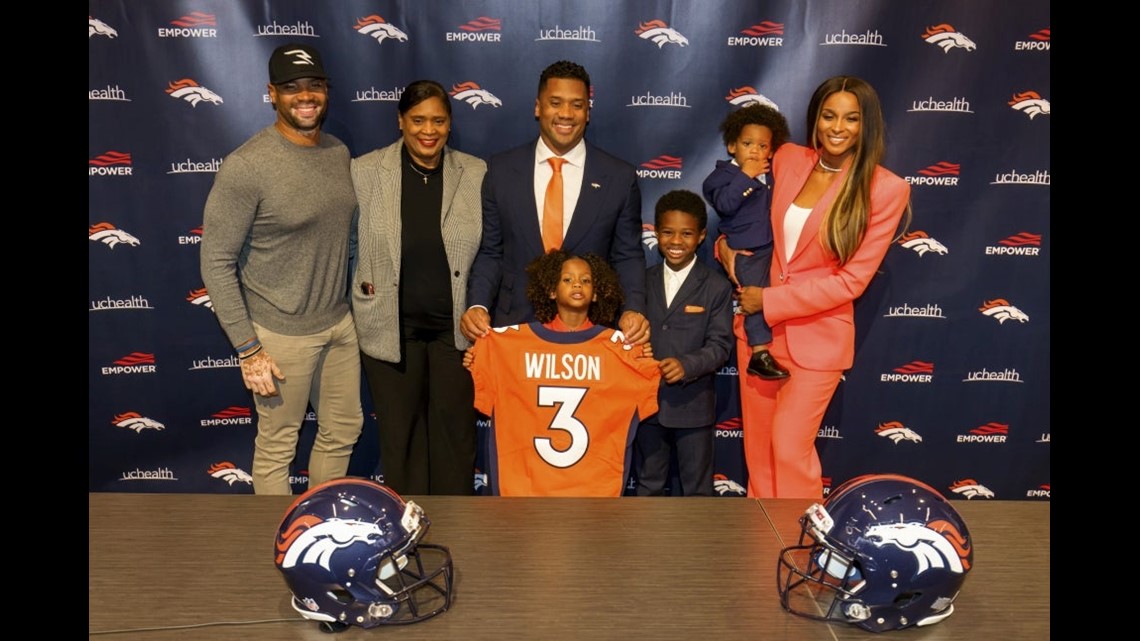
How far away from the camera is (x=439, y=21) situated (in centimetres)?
420

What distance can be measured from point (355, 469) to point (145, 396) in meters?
1.09

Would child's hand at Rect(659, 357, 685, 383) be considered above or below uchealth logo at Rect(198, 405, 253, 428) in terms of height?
above

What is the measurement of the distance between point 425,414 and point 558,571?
1758mm

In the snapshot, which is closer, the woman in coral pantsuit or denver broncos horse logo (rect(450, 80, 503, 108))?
the woman in coral pantsuit

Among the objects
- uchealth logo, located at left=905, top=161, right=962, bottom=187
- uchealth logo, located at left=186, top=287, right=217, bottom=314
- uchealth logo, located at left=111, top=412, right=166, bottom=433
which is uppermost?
uchealth logo, located at left=905, top=161, right=962, bottom=187

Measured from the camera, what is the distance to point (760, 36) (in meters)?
4.21

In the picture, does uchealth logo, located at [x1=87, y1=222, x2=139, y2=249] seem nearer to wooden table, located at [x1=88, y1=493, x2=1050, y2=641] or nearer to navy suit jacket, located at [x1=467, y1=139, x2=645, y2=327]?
navy suit jacket, located at [x1=467, y1=139, x2=645, y2=327]

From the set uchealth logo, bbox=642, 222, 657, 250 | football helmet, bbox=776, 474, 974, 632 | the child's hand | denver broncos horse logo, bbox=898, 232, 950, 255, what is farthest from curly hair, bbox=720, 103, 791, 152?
football helmet, bbox=776, 474, 974, 632

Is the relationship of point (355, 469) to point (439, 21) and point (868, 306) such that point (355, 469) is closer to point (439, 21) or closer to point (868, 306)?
point (439, 21)

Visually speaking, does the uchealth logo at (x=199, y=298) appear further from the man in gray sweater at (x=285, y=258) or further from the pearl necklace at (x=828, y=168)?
the pearl necklace at (x=828, y=168)

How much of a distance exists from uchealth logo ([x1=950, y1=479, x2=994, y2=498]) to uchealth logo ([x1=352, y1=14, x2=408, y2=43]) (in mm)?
3538

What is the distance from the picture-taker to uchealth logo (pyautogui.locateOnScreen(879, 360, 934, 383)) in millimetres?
4559

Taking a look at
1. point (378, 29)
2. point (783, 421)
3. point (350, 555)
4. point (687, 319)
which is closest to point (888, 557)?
point (350, 555)

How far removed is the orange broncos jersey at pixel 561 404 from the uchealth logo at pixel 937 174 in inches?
70.0
